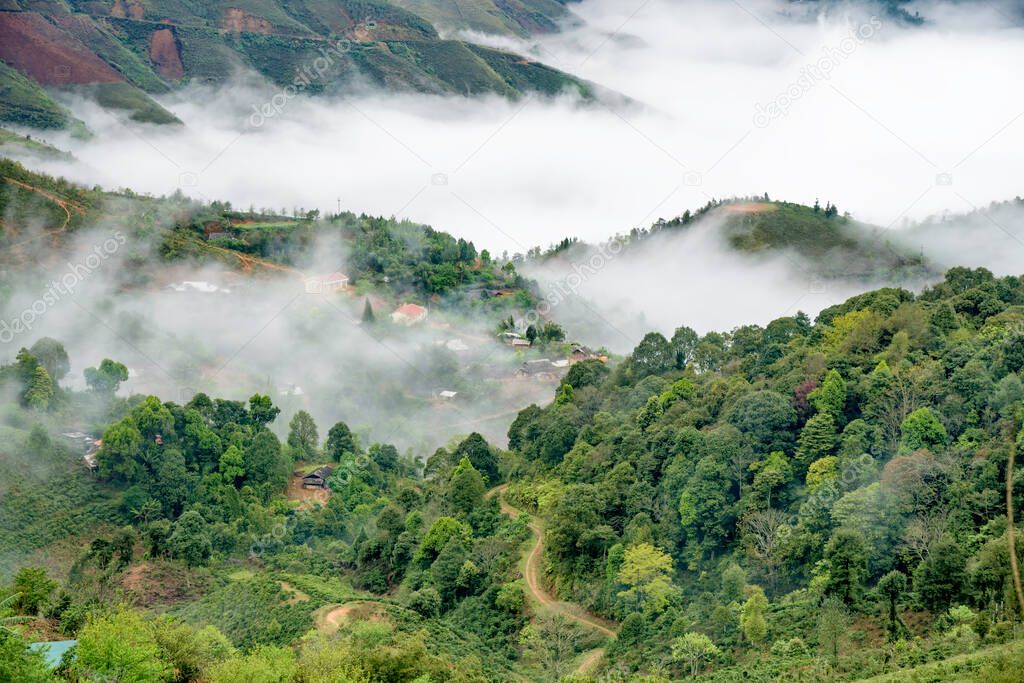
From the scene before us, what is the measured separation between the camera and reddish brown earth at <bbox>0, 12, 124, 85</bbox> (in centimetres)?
12825

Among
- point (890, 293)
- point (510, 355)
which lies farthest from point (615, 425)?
point (510, 355)

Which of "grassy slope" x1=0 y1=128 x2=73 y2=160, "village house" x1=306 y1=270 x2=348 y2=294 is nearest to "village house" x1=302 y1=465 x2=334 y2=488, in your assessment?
"village house" x1=306 y1=270 x2=348 y2=294

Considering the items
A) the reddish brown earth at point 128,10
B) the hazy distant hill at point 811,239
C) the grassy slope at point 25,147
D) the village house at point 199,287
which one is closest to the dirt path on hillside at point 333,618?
the village house at point 199,287

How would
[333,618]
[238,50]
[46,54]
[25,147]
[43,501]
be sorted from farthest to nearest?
[238,50]
[46,54]
[25,147]
[43,501]
[333,618]

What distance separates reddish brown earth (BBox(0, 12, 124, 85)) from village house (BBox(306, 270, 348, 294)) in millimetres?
60204

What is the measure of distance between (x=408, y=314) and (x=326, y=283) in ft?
22.2

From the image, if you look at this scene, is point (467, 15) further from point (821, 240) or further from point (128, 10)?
point (821, 240)

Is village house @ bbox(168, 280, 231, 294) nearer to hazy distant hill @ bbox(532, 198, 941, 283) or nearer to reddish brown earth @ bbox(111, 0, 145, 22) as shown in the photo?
hazy distant hill @ bbox(532, 198, 941, 283)

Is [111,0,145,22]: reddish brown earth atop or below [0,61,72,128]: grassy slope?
atop

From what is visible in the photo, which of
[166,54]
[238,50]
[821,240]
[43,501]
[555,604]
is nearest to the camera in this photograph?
[555,604]

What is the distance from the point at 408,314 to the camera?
80.8 m

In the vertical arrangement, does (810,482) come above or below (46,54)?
below

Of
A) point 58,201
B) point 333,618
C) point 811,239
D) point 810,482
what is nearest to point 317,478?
point 333,618

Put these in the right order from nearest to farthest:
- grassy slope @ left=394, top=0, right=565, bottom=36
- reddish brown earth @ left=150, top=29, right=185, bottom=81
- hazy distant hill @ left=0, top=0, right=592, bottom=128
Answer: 1. hazy distant hill @ left=0, top=0, right=592, bottom=128
2. reddish brown earth @ left=150, top=29, right=185, bottom=81
3. grassy slope @ left=394, top=0, right=565, bottom=36
